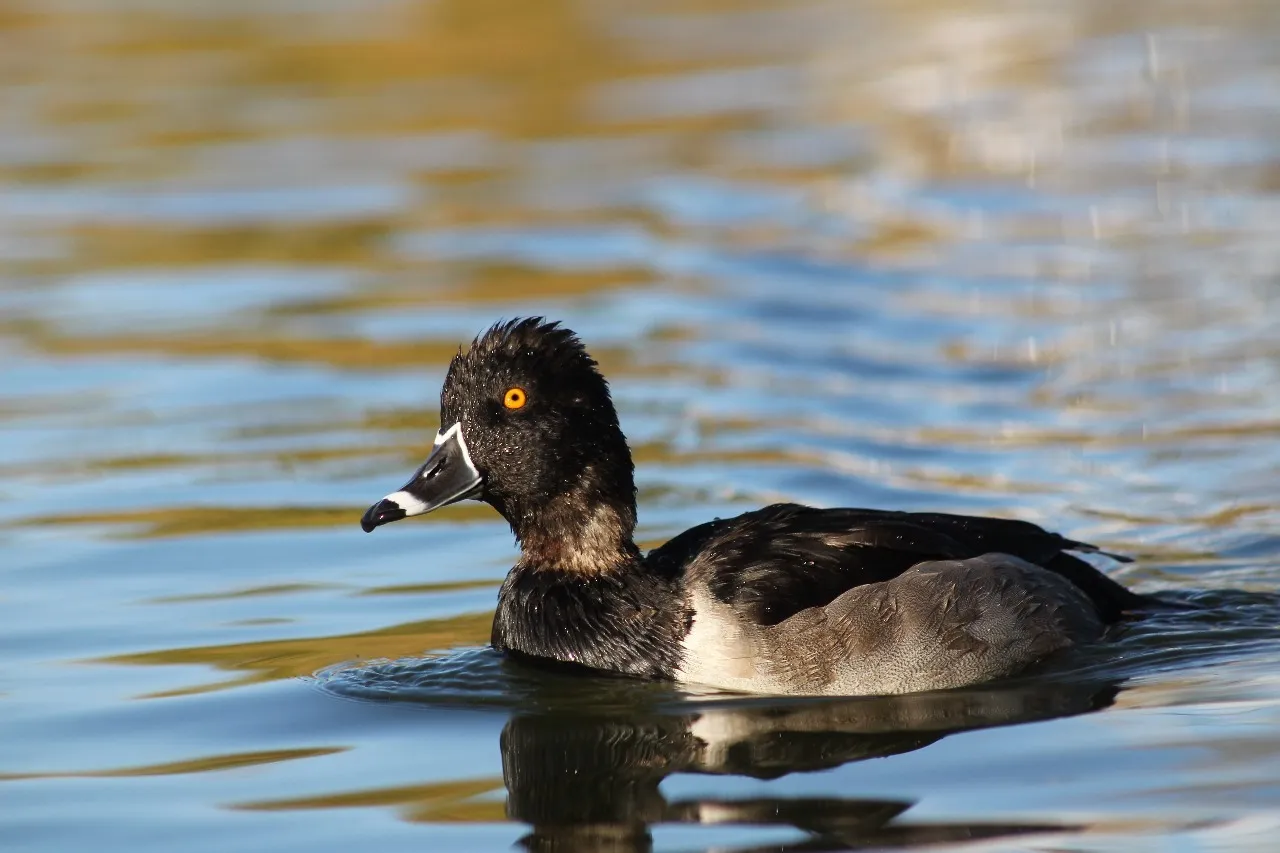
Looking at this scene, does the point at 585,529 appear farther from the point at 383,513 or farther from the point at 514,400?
the point at 383,513

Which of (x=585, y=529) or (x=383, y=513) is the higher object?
(x=383, y=513)

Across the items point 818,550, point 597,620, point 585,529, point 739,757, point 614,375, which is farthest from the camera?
point 614,375

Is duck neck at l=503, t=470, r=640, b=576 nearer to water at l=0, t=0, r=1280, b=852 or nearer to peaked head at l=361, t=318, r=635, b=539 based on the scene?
peaked head at l=361, t=318, r=635, b=539

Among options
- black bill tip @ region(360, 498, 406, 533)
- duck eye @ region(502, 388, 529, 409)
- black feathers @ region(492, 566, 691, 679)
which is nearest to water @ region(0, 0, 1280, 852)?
black feathers @ region(492, 566, 691, 679)

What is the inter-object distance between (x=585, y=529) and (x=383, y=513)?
81 centimetres

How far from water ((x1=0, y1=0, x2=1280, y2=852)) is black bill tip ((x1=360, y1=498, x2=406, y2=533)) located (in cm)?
65

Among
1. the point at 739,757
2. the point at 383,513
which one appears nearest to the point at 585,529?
the point at 383,513

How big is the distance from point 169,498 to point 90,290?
5669 mm

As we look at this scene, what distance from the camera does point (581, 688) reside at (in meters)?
8.30

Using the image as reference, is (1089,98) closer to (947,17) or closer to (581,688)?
(947,17)

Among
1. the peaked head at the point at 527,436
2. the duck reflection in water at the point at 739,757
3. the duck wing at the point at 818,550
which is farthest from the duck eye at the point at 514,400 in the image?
the duck reflection in water at the point at 739,757

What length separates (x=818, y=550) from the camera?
8.23 metres

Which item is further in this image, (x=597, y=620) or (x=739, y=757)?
(x=597, y=620)

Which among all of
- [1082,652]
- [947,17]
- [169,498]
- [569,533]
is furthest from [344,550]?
[947,17]
